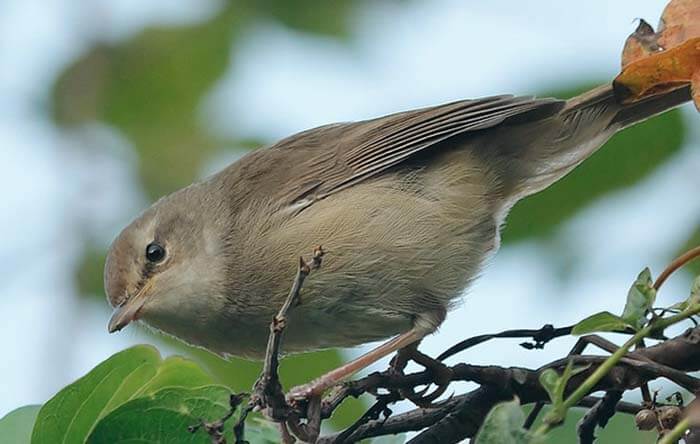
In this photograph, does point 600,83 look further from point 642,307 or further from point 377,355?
point 642,307

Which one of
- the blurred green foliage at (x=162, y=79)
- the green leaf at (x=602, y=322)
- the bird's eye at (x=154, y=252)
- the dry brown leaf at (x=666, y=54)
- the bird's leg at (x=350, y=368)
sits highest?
the blurred green foliage at (x=162, y=79)

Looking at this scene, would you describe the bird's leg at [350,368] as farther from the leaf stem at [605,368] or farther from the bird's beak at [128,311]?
the leaf stem at [605,368]

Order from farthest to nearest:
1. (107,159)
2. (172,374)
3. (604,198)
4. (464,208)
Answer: (107,159), (464,208), (604,198), (172,374)

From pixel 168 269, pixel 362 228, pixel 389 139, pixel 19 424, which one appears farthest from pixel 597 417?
pixel 168 269

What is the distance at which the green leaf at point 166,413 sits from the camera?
7.70ft

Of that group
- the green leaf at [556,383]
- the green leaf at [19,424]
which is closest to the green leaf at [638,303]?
the green leaf at [556,383]

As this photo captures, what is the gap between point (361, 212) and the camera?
168 inches

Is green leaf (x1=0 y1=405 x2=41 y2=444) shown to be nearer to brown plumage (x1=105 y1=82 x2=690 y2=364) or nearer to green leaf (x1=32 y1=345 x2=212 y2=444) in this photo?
green leaf (x1=32 y1=345 x2=212 y2=444)

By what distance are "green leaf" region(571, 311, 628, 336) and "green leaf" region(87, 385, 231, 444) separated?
766 mm

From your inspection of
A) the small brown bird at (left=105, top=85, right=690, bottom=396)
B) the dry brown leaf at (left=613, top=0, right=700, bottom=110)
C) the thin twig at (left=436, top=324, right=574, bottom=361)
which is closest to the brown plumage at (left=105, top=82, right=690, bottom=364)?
the small brown bird at (left=105, top=85, right=690, bottom=396)

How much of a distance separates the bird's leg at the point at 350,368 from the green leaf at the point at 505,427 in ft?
3.94

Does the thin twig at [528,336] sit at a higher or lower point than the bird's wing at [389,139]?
lower

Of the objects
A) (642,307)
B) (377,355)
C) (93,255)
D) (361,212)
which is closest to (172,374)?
(642,307)

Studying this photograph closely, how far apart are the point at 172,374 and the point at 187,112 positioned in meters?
2.93
